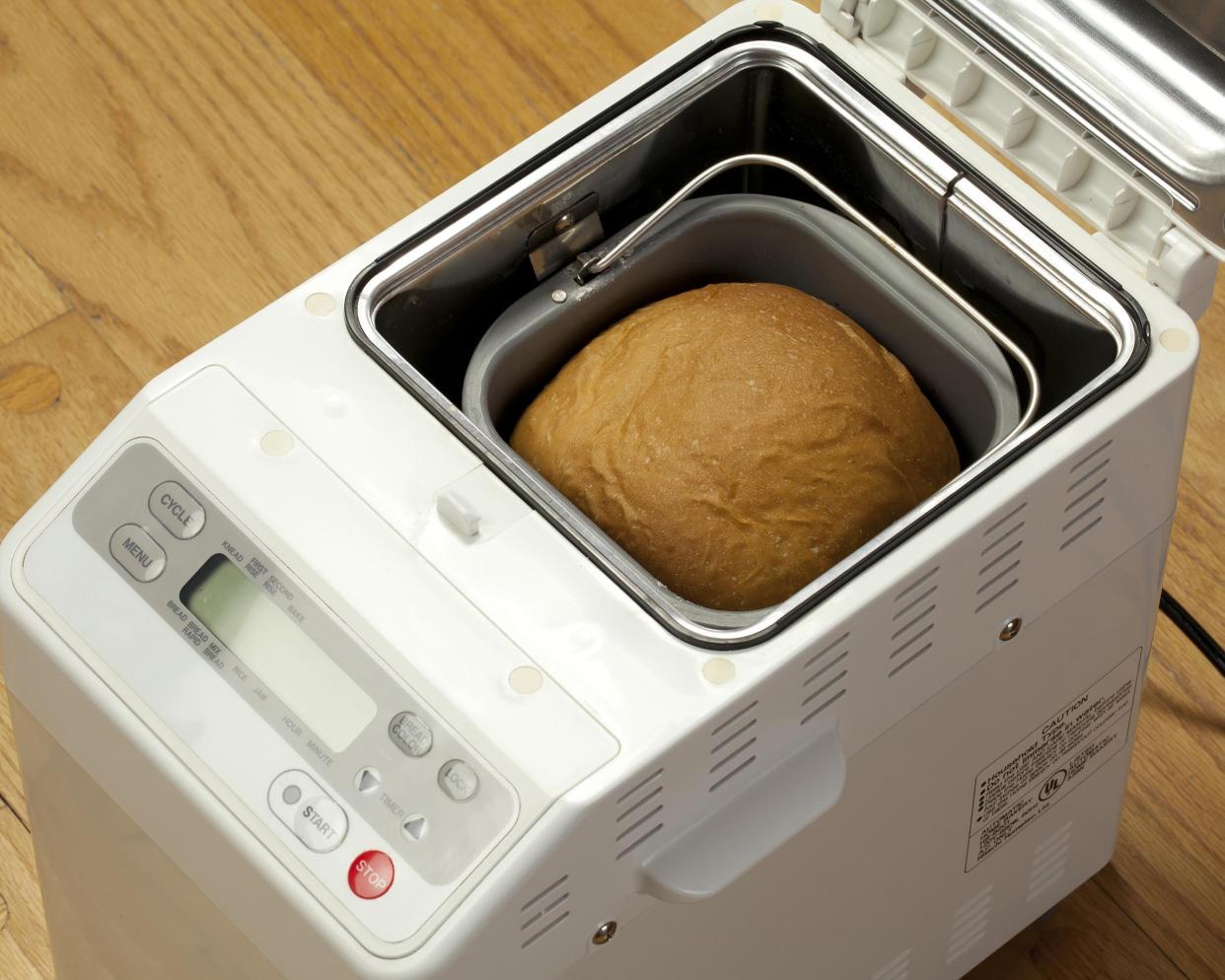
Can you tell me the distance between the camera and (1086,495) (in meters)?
0.80

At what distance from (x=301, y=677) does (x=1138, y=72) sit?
0.46 m

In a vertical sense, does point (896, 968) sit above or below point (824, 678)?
below

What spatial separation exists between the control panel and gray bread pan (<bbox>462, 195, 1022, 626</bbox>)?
138 mm

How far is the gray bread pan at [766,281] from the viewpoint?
0.86m

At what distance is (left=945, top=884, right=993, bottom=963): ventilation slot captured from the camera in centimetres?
107

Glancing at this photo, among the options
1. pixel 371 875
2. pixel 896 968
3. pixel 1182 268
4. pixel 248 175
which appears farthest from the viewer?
pixel 248 175

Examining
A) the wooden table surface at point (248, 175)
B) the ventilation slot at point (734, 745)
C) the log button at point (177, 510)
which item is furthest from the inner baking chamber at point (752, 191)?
the wooden table surface at point (248, 175)

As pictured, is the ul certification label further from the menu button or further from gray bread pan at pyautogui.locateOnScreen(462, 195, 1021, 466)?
the menu button

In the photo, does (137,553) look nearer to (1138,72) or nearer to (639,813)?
(639,813)

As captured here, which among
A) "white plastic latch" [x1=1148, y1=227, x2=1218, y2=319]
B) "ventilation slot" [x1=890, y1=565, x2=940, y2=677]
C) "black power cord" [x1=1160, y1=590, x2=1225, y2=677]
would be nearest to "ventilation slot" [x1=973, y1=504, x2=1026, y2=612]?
"ventilation slot" [x1=890, y1=565, x2=940, y2=677]

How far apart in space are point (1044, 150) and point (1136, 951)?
596mm

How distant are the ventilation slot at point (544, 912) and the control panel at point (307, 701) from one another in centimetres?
3

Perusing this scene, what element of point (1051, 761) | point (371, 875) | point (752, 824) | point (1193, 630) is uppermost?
point (371, 875)

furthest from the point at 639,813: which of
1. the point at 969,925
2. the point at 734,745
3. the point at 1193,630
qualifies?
the point at 1193,630
